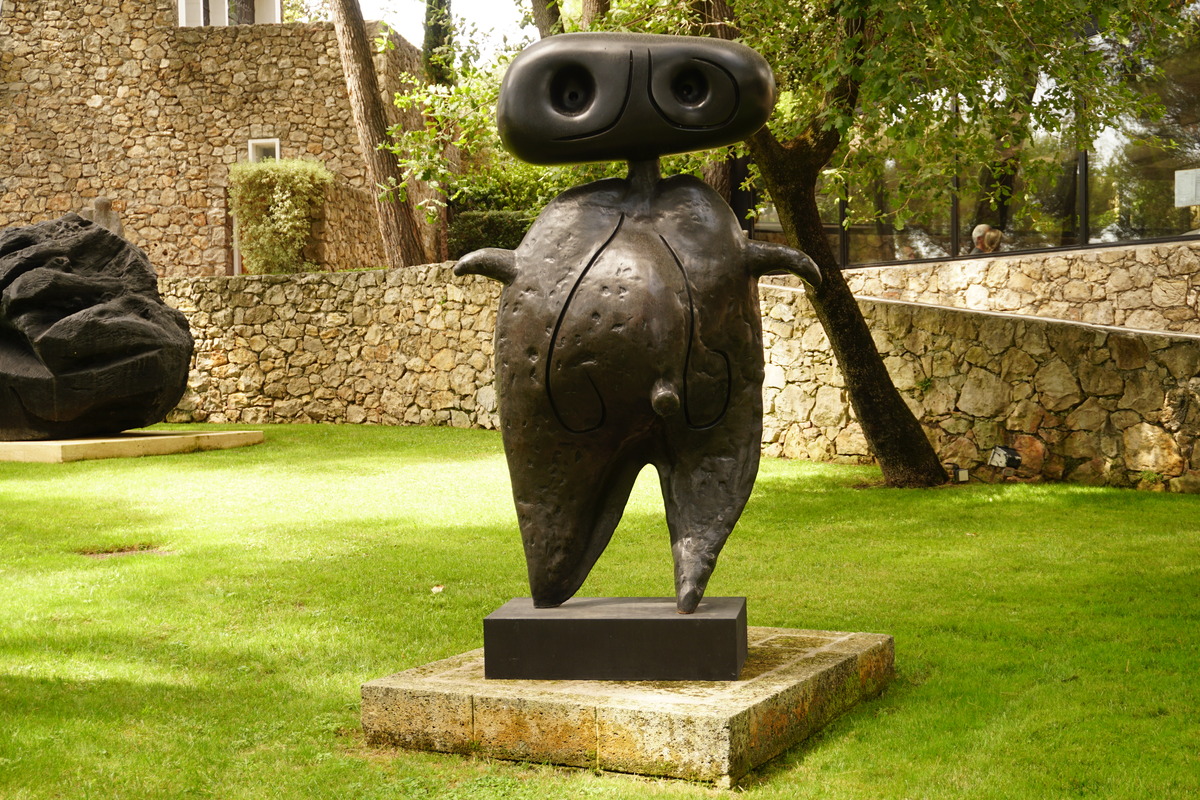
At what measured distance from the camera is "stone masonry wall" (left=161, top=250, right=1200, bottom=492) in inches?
370

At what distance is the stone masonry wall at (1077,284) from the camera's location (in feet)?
41.7

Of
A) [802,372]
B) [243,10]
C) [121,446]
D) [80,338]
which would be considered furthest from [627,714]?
[243,10]

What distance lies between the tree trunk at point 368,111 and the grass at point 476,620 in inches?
267

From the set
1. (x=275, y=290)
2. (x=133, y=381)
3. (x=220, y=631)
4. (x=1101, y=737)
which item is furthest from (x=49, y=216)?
(x=1101, y=737)

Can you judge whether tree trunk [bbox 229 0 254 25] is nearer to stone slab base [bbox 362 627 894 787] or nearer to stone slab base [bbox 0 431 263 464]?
stone slab base [bbox 0 431 263 464]

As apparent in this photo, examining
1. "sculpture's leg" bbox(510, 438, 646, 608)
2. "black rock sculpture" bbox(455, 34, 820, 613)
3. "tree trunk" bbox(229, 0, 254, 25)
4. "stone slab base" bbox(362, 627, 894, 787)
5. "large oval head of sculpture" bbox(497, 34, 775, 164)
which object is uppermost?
"tree trunk" bbox(229, 0, 254, 25)

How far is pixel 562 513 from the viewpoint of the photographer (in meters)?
3.98

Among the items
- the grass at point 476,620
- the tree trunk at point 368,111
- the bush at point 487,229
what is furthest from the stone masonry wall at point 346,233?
the grass at point 476,620

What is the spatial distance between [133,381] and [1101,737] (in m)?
10.4

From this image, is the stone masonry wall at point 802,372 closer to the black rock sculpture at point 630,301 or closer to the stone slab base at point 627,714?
the stone slab base at point 627,714

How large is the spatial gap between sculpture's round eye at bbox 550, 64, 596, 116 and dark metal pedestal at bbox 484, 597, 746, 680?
1714 millimetres

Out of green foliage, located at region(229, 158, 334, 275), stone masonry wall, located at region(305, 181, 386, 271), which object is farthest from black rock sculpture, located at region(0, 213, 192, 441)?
stone masonry wall, located at region(305, 181, 386, 271)

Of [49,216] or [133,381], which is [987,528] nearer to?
[133,381]

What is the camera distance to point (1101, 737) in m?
3.80
